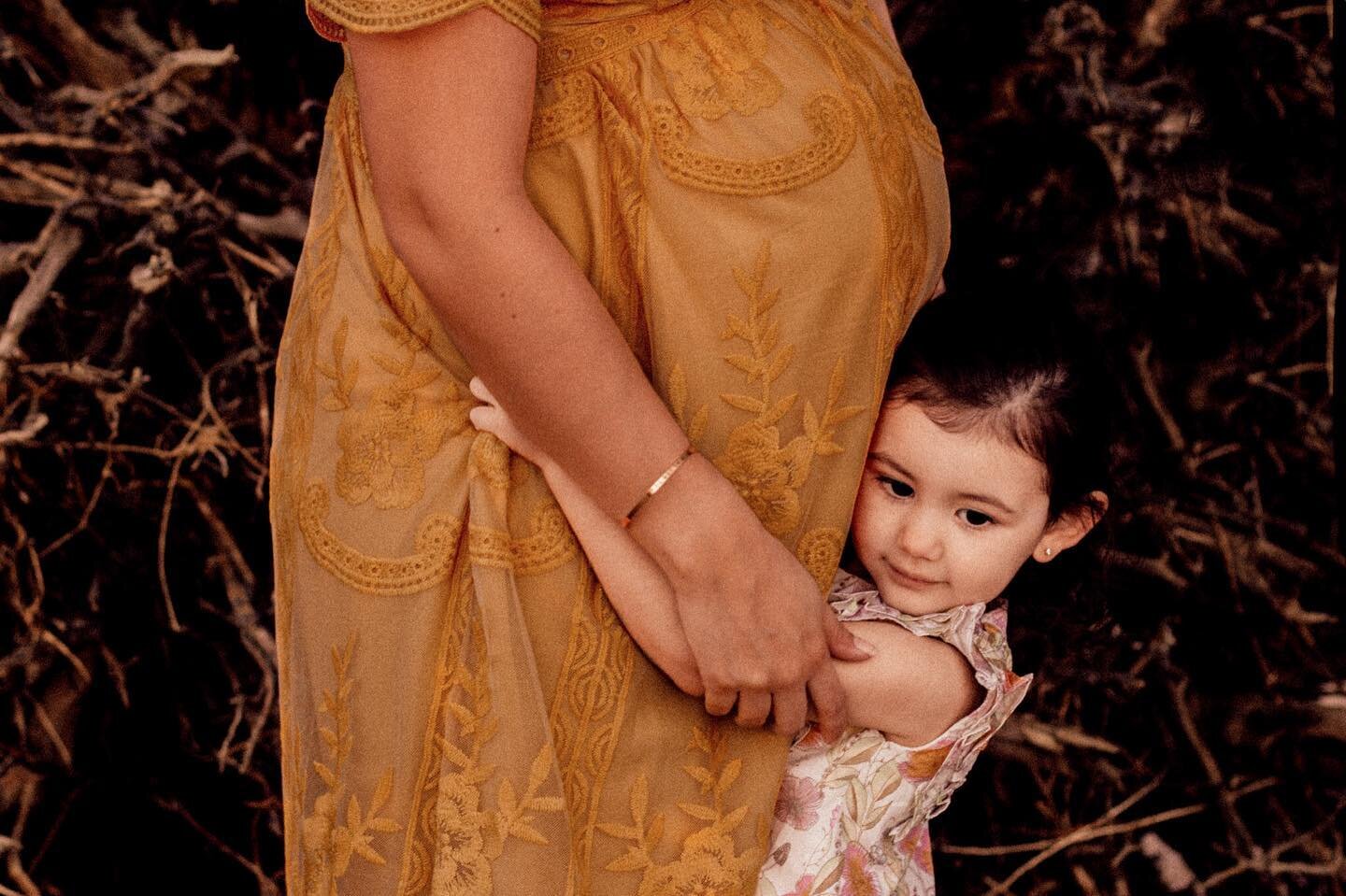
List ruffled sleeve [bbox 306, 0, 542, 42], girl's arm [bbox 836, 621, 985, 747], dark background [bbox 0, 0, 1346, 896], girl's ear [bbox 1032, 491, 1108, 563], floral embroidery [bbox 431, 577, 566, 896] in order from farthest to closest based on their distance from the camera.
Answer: dark background [bbox 0, 0, 1346, 896] → girl's ear [bbox 1032, 491, 1108, 563] → girl's arm [bbox 836, 621, 985, 747] → floral embroidery [bbox 431, 577, 566, 896] → ruffled sleeve [bbox 306, 0, 542, 42]

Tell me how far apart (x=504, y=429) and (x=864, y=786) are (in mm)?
383

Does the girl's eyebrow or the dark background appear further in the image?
the dark background

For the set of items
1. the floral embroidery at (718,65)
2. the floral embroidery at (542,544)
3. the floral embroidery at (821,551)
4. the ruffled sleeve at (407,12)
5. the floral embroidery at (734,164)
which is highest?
the ruffled sleeve at (407,12)

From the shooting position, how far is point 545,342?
2.55ft

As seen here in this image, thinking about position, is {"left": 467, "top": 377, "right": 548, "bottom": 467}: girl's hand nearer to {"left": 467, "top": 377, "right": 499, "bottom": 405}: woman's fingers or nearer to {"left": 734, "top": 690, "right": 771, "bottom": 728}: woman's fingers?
{"left": 467, "top": 377, "right": 499, "bottom": 405}: woman's fingers

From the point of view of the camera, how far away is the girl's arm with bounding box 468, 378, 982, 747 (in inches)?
33.7

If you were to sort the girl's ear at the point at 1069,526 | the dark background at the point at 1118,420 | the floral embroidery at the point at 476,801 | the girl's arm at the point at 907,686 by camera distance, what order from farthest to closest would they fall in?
the dark background at the point at 1118,420, the girl's ear at the point at 1069,526, the girl's arm at the point at 907,686, the floral embroidery at the point at 476,801

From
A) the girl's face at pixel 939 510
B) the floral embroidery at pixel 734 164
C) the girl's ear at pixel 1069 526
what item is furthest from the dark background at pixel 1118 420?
the floral embroidery at pixel 734 164

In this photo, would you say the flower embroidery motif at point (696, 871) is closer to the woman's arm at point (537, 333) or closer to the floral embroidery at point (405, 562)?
the woman's arm at point (537, 333)

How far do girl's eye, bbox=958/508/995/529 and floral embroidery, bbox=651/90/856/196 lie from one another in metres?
0.29

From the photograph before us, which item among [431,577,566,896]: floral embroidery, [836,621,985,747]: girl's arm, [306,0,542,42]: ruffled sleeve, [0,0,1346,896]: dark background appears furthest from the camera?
[0,0,1346,896]: dark background

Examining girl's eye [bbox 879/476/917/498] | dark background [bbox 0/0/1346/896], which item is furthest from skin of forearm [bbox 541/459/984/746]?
dark background [bbox 0/0/1346/896]

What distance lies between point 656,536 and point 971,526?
1.03 ft

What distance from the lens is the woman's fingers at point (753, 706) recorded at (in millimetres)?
861
